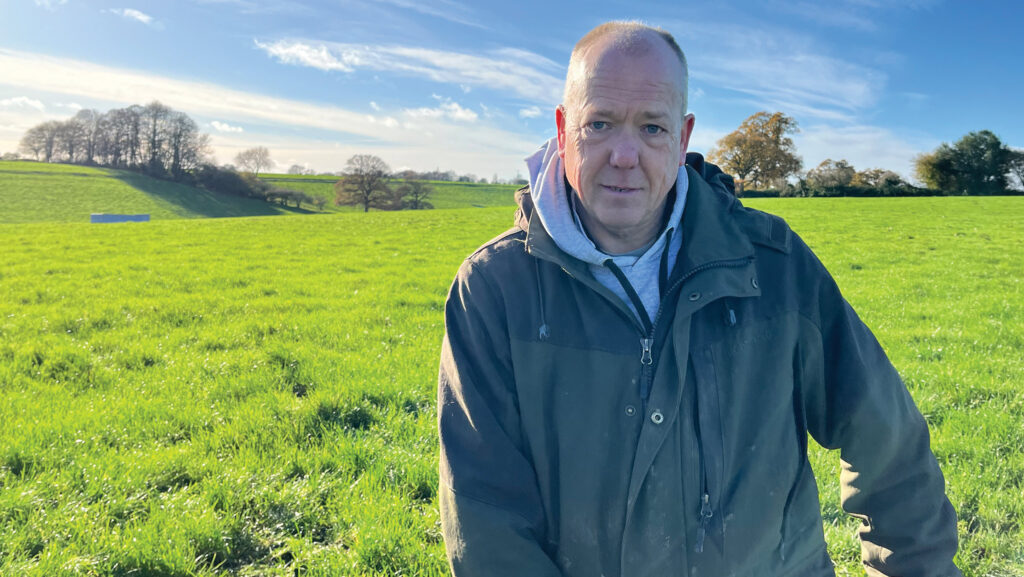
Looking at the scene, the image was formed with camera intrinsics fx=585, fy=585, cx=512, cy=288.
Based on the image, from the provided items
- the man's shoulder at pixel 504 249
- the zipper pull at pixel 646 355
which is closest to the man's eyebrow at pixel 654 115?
the man's shoulder at pixel 504 249

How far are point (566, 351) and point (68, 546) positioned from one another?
11.0 ft

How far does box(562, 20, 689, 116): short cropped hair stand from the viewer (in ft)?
7.34

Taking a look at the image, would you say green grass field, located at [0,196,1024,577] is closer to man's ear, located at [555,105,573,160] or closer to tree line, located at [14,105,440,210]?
man's ear, located at [555,105,573,160]

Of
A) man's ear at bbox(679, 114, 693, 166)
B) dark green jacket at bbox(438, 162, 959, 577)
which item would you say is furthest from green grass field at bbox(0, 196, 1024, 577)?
man's ear at bbox(679, 114, 693, 166)

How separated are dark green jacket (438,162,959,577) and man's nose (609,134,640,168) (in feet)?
1.13

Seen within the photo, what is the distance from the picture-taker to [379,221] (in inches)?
1217

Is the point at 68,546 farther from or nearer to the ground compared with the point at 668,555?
nearer to the ground

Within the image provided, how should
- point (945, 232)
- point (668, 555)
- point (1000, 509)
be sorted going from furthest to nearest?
point (945, 232) → point (1000, 509) → point (668, 555)

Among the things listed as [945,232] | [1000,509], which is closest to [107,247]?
[1000,509]

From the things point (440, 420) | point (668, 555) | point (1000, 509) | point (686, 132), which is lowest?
point (1000, 509)

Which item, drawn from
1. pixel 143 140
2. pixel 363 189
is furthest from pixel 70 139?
pixel 363 189

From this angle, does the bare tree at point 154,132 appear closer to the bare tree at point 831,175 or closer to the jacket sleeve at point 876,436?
the bare tree at point 831,175

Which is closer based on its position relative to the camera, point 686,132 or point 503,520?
point 503,520

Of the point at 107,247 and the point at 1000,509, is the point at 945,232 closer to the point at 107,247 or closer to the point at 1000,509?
the point at 1000,509
